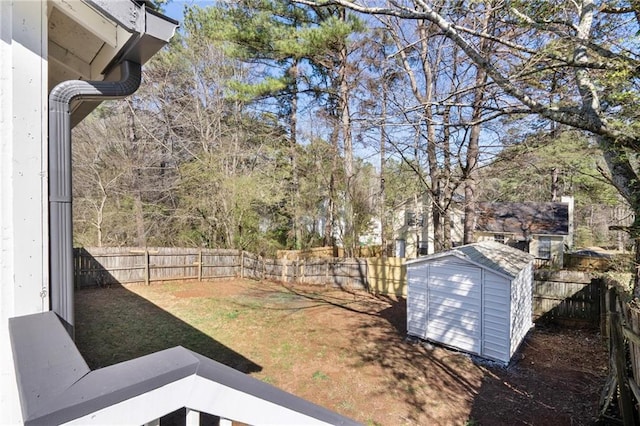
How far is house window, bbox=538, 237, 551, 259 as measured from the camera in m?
15.7

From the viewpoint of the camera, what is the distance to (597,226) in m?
22.5

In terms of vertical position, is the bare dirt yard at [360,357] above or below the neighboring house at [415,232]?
below

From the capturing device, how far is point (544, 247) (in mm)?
15844

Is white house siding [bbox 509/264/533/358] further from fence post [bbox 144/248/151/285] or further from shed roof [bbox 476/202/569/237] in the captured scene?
fence post [bbox 144/248/151/285]

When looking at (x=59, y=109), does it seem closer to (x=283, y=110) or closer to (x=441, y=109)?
(x=441, y=109)

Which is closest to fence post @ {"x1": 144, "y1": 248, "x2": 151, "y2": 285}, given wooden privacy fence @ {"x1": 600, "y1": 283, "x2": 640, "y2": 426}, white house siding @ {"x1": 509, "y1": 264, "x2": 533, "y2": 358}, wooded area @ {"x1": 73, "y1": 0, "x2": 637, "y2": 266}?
wooded area @ {"x1": 73, "y1": 0, "x2": 637, "y2": 266}

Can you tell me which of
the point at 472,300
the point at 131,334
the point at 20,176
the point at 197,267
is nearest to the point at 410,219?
the point at 197,267

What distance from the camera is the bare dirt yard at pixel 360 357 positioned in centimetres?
430

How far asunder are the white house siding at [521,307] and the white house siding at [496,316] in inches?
6.5

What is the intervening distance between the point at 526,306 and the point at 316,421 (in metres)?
7.49

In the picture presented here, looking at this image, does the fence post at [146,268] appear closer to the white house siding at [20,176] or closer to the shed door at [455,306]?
the shed door at [455,306]

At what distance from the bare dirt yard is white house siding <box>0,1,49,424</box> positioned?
154 inches

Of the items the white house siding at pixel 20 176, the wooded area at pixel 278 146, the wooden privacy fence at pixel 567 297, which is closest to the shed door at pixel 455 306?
the wooden privacy fence at pixel 567 297

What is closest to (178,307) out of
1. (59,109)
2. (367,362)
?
(367,362)
